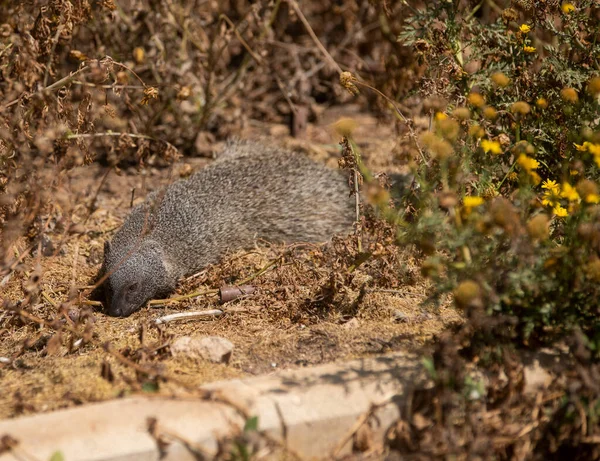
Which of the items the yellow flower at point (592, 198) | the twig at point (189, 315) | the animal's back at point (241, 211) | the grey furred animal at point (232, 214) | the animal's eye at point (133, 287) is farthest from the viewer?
the animal's back at point (241, 211)

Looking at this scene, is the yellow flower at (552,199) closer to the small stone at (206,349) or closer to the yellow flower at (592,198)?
the yellow flower at (592,198)

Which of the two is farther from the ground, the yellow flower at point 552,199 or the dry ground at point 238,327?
the yellow flower at point 552,199

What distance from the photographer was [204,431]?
103 inches

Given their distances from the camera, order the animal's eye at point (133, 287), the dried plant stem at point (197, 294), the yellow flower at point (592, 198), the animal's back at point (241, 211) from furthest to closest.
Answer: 1. the animal's back at point (241, 211)
2. the animal's eye at point (133, 287)
3. the dried plant stem at point (197, 294)
4. the yellow flower at point (592, 198)

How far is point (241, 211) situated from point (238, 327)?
4.33ft

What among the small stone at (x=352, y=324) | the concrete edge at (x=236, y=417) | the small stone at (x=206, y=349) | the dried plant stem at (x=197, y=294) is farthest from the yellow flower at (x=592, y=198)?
the dried plant stem at (x=197, y=294)

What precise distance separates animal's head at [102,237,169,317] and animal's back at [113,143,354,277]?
154 millimetres

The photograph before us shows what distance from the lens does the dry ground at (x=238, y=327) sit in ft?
10.2

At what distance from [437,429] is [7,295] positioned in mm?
2776

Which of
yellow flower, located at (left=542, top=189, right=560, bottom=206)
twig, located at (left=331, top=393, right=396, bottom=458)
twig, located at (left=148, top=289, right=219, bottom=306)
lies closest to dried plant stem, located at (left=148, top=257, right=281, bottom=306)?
twig, located at (left=148, top=289, right=219, bottom=306)

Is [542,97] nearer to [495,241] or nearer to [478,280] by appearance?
[495,241]

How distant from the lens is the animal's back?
4789 mm

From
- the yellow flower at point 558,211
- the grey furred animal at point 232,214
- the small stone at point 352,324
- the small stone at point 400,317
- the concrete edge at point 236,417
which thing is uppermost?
the yellow flower at point 558,211

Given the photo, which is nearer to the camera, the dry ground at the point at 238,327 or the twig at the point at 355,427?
the twig at the point at 355,427
